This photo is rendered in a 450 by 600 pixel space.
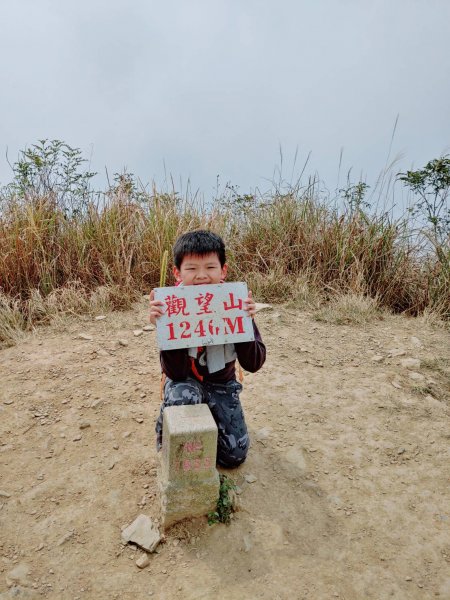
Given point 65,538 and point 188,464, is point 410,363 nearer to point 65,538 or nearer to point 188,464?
point 188,464

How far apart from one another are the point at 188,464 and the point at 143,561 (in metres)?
0.39

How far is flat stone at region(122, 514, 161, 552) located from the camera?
6.05 ft

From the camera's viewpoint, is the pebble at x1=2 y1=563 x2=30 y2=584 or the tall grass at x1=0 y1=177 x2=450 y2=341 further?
the tall grass at x1=0 y1=177 x2=450 y2=341

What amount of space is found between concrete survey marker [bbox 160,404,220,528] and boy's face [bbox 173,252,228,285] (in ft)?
1.77

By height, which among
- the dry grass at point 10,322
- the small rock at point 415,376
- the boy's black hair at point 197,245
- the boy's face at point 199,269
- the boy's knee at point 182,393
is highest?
the boy's black hair at point 197,245

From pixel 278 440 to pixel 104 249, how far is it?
263cm

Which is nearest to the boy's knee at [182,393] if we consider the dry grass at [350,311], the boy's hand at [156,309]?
the boy's hand at [156,309]

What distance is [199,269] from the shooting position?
2.02 metres

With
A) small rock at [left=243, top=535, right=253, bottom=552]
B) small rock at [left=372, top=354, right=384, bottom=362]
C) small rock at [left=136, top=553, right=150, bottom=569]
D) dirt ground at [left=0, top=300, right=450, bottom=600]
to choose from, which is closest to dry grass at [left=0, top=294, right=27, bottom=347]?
dirt ground at [left=0, top=300, right=450, bottom=600]

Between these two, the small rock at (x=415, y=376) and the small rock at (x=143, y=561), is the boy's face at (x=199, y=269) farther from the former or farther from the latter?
the small rock at (x=415, y=376)

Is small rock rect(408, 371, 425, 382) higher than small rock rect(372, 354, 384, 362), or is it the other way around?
small rock rect(372, 354, 384, 362)

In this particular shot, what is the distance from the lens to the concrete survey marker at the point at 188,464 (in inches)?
71.5

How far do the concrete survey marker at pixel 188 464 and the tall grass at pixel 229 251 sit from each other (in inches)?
89.1

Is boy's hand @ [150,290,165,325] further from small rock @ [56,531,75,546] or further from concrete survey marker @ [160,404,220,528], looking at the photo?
small rock @ [56,531,75,546]
